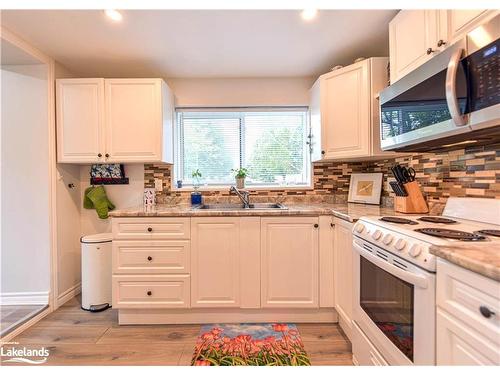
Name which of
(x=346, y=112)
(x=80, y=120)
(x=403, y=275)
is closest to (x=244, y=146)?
(x=346, y=112)

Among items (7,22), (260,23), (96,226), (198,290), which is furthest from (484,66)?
(96,226)

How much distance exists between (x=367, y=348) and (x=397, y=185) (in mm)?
1025

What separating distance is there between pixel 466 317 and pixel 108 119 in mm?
2615

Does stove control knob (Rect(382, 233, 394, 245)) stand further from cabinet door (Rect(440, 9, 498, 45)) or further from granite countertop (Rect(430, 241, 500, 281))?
cabinet door (Rect(440, 9, 498, 45))

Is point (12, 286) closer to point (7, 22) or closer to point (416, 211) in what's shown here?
point (7, 22)

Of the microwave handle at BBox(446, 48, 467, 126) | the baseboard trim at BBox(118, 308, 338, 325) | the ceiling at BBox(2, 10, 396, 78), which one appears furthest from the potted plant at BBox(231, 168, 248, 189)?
the microwave handle at BBox(446, 48, 467, 126)

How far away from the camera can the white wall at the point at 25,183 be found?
2.17 m

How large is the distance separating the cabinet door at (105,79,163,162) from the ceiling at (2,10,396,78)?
227 mm

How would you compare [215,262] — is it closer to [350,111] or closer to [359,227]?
[359,227]

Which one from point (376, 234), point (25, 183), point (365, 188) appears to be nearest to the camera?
point (376, 234)

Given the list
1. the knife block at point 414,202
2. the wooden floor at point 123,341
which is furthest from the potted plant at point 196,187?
the knife block at point 414,202

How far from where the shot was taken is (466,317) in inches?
29.6

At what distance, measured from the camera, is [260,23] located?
1.71m

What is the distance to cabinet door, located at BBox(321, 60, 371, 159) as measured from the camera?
1946 mm
